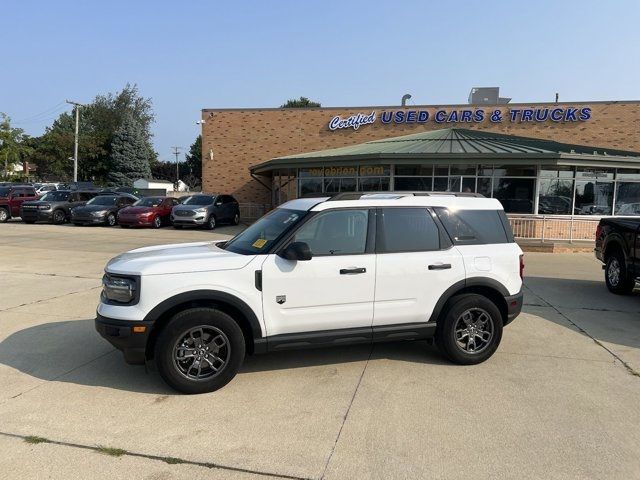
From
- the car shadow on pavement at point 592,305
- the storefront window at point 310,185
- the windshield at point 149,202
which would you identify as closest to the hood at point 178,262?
the car shadow on pavement at point 592,305

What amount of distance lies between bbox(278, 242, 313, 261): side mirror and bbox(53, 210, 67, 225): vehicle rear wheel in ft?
75.2

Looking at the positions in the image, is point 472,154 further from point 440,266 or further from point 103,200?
point 103,200

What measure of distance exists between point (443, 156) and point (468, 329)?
14.1 meters

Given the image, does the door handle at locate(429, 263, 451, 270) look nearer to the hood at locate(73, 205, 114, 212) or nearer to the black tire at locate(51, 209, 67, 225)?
the hood at locate(73, 205, 114, 212)

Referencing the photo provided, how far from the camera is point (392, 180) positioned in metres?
20.6

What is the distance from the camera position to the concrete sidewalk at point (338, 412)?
327cm

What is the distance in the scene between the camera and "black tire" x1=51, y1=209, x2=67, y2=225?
2381cm

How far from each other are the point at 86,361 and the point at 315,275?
2585mm

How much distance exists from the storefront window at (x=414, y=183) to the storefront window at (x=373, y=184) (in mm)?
514

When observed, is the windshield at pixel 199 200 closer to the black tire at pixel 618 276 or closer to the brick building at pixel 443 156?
the brick building at pixel 443 156

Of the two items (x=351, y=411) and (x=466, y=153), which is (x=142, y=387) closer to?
(x=351, y=411)

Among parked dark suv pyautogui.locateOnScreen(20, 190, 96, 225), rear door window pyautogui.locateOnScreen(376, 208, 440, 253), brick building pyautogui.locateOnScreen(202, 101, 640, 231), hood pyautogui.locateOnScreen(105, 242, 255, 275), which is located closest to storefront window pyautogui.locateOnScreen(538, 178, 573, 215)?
brick building pyautogui.locateOnScreen(202, 101, 640, 231)

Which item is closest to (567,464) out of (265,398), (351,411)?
(351,411)

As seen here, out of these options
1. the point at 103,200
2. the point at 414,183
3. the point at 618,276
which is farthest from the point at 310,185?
the point at 618,276
